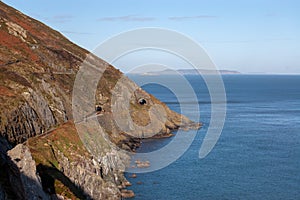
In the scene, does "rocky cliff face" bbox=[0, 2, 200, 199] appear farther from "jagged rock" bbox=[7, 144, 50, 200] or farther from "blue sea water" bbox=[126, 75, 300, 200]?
"blue sea water" bbox=[126, 75, 300, 200]

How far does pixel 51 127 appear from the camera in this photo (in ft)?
242

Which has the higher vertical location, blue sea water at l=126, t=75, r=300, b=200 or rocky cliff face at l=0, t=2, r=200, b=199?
rocky cliff face at l=0, t=2, r=200, b=199

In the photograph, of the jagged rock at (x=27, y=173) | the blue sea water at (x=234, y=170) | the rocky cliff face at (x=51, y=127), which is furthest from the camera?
the blue sea water at (x=234, y=170)

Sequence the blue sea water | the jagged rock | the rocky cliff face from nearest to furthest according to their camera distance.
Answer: the jagged rock → the rocky cliff face → the blue sea water

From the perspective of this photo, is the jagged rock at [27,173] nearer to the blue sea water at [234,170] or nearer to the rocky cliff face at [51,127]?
the rocky cliff face at [51,127]

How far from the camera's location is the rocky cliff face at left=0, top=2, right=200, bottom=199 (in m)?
43.2

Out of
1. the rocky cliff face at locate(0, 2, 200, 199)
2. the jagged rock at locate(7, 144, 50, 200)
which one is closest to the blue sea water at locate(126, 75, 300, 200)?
the rocky cliff face at locate(0, 2, 200, 199)

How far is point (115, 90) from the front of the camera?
5217 inches

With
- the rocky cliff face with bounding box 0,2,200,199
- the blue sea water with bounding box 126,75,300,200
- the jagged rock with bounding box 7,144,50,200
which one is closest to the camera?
the jagged rock with bounding box 7,144,50,200

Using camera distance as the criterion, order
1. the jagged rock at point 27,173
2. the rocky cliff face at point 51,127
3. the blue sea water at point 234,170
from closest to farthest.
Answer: the jagged rock at point 27,173 → the rocky cliff face at point 51,127 → the blue sea water at point 234,170

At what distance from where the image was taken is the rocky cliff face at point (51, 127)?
142ft

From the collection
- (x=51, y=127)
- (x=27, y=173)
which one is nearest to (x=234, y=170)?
(x=51, y=127)


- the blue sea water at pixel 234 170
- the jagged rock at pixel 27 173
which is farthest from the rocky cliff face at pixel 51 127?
the blue sea water at pixel 234 170

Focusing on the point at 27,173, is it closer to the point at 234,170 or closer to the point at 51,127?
the point at 51,127
